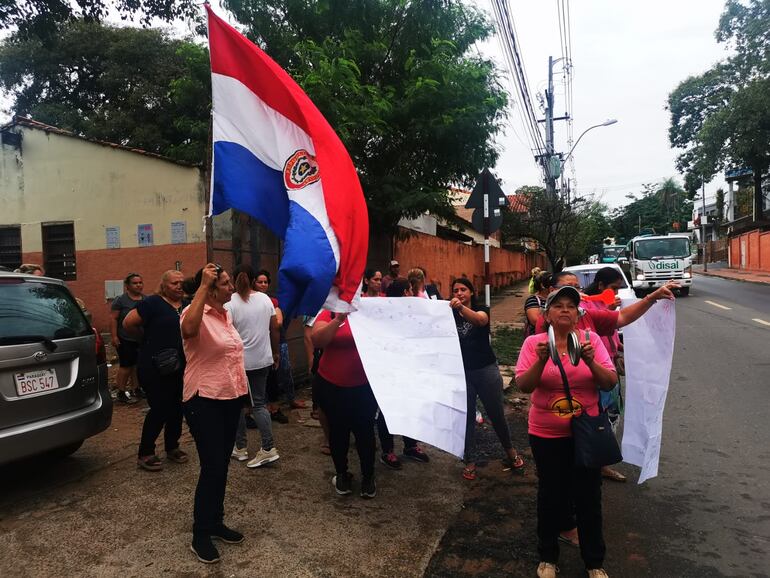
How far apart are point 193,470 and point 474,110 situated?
23.2ft

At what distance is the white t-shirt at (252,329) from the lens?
4.66 metres

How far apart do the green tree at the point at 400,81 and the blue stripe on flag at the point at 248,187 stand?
4.88 m

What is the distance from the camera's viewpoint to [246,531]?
3457 millimetres

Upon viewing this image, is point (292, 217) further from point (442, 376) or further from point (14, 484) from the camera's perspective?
point (14, 484)

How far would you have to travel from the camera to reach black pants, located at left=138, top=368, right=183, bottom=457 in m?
4.33

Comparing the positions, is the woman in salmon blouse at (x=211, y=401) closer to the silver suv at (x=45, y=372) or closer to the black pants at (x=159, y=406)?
the black pants at (x=159, y=406)

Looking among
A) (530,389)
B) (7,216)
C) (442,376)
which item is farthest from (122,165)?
(530,389)

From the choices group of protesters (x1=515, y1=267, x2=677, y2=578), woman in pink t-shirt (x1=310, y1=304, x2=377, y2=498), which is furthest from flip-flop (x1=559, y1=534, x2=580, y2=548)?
woman in pink t-shirt (x1=310, y1=304, x2=377, y2=498)

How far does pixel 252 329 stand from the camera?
469cm

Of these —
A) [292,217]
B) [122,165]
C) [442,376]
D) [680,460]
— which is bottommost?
[680,460]

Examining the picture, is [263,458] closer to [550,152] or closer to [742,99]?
[550,152]

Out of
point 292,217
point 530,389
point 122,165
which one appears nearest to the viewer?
point 530,389

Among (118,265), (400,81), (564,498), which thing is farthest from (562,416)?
(118,265)

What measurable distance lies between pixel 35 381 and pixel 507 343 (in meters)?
8.51
